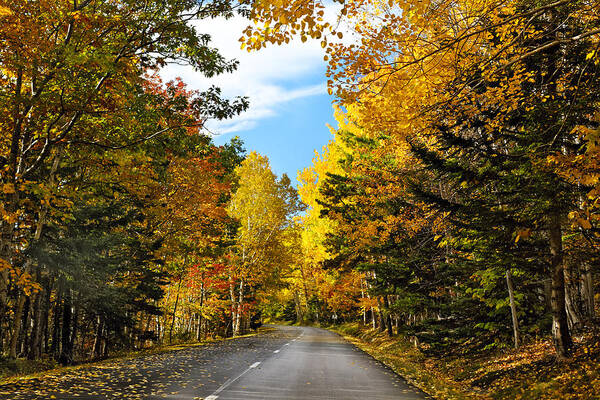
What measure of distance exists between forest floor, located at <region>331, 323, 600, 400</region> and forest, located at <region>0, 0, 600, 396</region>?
1.05 feet

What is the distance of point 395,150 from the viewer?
16.0 meters

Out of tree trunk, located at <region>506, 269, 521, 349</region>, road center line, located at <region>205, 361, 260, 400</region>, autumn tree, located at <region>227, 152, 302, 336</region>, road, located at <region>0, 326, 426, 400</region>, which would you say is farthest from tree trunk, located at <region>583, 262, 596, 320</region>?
autumn tree, located at <region>227, 152, 302, 336</region>

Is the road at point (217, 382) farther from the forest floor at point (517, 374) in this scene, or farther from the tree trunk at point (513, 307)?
the tree trunk at point (513, 307)

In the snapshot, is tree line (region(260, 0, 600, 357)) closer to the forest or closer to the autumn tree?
the forest

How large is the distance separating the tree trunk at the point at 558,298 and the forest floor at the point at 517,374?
10.8 inches

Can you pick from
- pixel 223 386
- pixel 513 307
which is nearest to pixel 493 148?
pixel 513 307

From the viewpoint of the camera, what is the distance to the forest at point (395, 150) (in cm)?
696

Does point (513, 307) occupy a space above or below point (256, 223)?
below

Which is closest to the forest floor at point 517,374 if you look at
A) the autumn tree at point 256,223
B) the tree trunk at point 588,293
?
the tree trunk at point 588,293

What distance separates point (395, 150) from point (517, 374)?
31.2 feet

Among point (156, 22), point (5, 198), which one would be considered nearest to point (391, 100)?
point (156, 22)

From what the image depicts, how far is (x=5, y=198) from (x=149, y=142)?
3727 mm

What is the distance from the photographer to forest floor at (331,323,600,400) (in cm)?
671

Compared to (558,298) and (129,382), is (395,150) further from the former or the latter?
(129,382)
